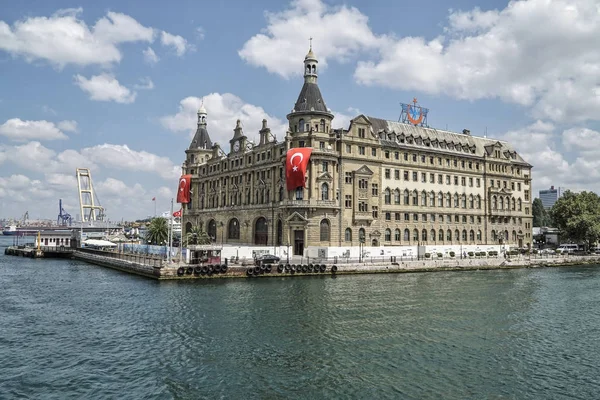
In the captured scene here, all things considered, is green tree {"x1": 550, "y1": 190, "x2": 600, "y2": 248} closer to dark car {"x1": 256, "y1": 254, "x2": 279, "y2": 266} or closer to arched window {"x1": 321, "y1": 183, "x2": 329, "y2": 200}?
arched window {"x1": 321, "y1": 183, "x2": 329, "y2": 200}

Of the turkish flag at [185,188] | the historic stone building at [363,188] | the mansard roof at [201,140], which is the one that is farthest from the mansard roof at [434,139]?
the turkish flag at [185,188]

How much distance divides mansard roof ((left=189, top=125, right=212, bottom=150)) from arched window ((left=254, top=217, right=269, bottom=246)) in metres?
48.4

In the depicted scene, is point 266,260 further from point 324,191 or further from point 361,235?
point 361,235

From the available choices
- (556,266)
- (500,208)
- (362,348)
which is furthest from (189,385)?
(500,208)

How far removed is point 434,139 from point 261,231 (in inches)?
1931

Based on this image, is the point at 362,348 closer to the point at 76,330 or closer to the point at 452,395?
the point at 452,395

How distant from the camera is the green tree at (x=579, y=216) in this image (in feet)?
392

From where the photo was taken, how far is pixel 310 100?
10000cm

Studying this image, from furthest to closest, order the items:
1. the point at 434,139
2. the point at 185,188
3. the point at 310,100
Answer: the point at 185,188
the point at 434,139
the point at 310,100

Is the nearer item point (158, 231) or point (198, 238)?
point (198, 238)

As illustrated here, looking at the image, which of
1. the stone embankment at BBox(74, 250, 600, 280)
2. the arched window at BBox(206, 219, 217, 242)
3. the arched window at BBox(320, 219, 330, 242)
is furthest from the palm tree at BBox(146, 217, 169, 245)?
the arched window at BBox(320, 219, 330, 242)

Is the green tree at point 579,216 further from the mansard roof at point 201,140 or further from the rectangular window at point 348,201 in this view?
the mansard roof at point 201,140

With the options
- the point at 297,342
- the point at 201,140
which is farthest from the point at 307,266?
the point at 201,140

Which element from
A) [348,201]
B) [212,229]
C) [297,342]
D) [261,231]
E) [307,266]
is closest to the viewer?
[297,342]
